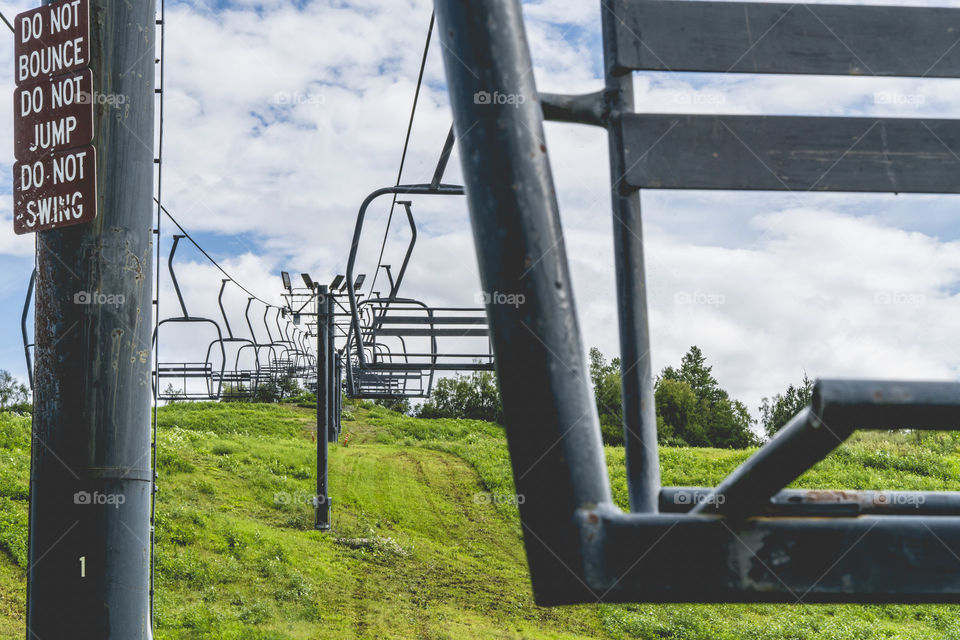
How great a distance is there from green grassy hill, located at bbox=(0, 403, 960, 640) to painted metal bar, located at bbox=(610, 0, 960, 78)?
797 centimetres

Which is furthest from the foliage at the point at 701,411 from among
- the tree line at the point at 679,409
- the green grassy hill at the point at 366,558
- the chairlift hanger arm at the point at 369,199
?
the chairlift hanger arm at the point at 369,199

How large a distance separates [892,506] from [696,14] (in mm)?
591

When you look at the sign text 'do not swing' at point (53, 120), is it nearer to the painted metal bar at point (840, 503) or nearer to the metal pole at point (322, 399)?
the painted metal bar at point (840, 503)

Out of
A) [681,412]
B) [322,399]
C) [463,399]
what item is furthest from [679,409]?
[322,399]

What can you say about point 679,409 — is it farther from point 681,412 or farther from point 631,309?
point 631,309

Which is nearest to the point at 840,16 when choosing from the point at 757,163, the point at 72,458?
the point at 757,163

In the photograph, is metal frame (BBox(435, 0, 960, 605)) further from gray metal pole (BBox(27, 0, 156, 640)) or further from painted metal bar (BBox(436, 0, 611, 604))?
gray metal pole (BBox(27, 0, 156, 640))

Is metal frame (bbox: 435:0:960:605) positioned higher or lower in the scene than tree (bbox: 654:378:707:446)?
higher

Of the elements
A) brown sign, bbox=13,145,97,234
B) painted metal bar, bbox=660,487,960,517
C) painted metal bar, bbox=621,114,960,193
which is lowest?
painted metal bar, bbox=660,487,960,517

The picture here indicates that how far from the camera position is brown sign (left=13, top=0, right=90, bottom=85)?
3.36 m

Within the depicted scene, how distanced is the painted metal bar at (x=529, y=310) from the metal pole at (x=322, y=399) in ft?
38.0

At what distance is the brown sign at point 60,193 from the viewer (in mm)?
3248

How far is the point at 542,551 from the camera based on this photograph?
31.9 inches

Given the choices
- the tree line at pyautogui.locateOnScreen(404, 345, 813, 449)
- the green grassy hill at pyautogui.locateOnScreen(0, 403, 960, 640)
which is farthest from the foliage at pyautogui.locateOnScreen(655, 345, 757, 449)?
the green grassy hill at pyautogui.locateOnScreen(0, 403, 960, 640)
